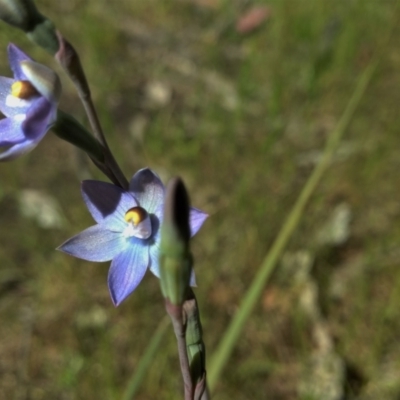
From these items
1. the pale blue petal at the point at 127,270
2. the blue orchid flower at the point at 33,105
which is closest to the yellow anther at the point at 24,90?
the blue orchid flower at the point at 33,105

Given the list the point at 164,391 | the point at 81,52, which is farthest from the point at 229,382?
the point at 81,52

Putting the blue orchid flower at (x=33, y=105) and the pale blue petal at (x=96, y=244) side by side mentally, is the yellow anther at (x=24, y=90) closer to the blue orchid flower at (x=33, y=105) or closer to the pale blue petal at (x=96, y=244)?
the blue orchid flower at (x=33, y=105)

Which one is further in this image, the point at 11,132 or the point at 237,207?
the point at 237,207

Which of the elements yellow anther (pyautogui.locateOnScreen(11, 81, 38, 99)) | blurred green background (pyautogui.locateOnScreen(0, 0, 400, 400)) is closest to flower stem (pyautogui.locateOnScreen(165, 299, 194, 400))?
yellow anther (pyautogui.locateOnScreen(11, 81, 38, 99))

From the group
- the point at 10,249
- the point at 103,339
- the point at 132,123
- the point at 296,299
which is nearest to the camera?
the point at 103,339

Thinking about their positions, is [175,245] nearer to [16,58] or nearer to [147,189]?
[147,189]

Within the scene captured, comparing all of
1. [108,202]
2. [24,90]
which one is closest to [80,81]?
[24,90]

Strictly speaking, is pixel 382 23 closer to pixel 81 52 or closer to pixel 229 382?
pixel 81 52
